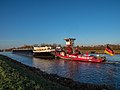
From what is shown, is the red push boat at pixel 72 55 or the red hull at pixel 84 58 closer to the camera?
the red hull at pixel 84 58

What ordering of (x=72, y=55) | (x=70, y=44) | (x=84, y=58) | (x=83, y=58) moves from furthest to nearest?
(x=70, y=44), (x=72, y=55), (x=83, y=58), (x=84, y=58)

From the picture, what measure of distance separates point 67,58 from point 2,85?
7040cm

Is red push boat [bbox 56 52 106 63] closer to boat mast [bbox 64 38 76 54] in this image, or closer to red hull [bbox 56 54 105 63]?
red hull [bbox 56 54 105 63]

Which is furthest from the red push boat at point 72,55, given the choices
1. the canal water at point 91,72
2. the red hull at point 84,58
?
the canal water at point 91,72

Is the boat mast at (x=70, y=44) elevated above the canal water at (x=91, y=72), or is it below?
above

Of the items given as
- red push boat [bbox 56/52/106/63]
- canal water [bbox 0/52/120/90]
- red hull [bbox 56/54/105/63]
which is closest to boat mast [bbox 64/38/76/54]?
red push boat [bbox 56/52/106/63]

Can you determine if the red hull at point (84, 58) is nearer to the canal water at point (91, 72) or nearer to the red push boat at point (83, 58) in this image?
the red push boat at point (83, 58)

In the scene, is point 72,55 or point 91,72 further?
point 72,55

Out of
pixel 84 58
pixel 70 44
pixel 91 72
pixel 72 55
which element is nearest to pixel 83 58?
pixel 84 58

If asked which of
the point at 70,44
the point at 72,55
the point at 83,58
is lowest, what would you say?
the point at 83,58

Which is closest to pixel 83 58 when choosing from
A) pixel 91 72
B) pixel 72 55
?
pixel 72 55

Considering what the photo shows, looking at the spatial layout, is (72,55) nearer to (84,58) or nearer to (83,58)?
(83,58)

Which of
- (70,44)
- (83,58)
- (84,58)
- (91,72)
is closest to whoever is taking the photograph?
(91,72)

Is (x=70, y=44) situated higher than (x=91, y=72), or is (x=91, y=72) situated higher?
(x=70, y=44)
